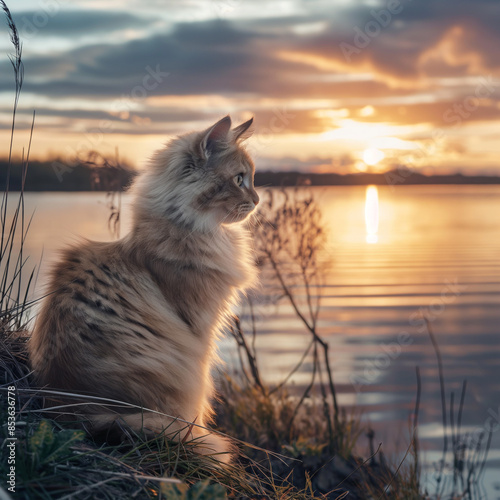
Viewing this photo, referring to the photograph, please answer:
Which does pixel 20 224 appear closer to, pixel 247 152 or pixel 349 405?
pixel 247 152

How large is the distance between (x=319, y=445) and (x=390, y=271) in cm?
865

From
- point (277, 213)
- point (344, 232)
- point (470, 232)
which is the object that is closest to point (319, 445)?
point (277, 213)

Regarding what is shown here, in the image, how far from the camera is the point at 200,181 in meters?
3.16

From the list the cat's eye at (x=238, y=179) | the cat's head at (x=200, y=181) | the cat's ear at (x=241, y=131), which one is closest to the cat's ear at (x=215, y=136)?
the cat's head at (x=200, y=181)

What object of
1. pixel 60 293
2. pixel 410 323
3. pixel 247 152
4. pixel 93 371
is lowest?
pixel 410 323

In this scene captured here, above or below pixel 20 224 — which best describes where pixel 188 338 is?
below

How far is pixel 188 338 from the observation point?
279 centimetres
